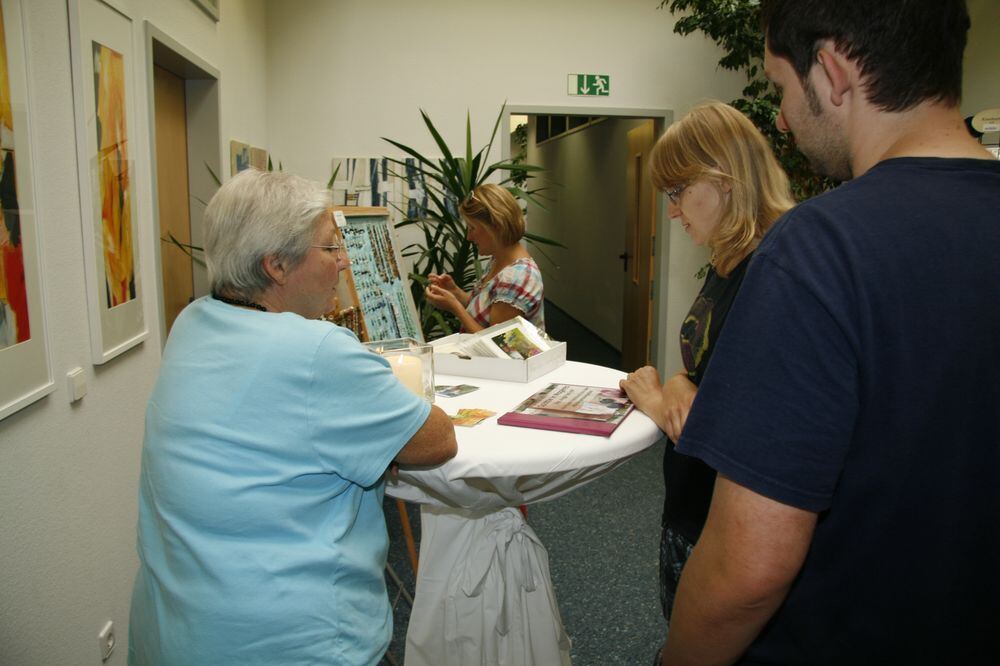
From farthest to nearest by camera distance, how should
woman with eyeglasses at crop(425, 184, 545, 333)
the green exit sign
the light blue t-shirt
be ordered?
the green exit sign
woman with eyeglasses at crop(425, 184, 545, 333)
the light blue t-shirt

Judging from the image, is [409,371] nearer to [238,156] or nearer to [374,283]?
[374,283]

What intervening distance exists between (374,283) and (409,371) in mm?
1005

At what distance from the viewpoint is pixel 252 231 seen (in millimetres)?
1191

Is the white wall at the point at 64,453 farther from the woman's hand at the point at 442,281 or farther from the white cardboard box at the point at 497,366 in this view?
the woman's hand at the point at 442,281

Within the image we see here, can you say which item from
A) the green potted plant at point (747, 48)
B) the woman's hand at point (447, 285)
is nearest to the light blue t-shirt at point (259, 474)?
the woman's hand at point (447, 285)

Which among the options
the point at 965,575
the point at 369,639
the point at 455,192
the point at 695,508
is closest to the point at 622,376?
the point at 695,508

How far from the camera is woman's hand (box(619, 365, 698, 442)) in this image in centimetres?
136

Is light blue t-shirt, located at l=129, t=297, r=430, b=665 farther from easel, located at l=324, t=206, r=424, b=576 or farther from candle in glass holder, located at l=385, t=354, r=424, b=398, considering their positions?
easel, located at l=324, t=206, r=424, b=576

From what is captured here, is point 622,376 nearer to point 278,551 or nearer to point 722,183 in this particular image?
point 722,183

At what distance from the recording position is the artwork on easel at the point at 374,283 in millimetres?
2291

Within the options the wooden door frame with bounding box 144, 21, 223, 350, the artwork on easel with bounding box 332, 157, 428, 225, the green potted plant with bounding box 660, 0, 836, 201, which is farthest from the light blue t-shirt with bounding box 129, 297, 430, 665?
the green potted plant with bounding box 660, 0, 836, 201

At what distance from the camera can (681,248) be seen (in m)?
5.11

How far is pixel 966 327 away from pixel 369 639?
40.4 inches

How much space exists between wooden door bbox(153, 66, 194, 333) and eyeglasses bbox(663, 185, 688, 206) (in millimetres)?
2247
